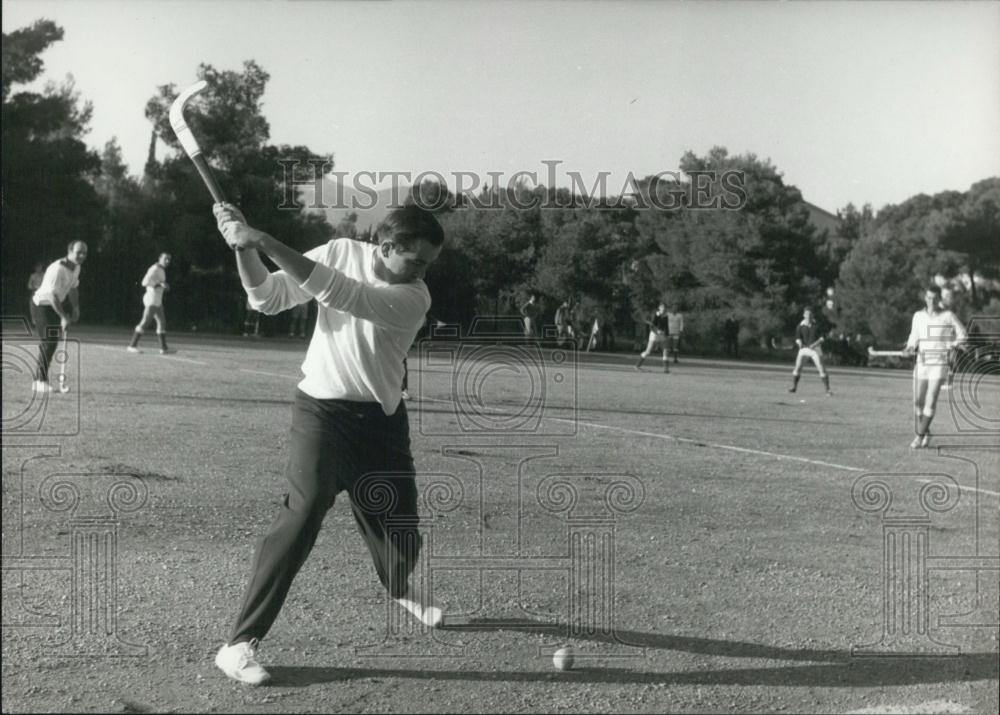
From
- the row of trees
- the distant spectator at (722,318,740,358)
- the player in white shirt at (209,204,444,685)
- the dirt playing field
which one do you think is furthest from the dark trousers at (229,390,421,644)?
the distant spectator at (722,318,740,358)

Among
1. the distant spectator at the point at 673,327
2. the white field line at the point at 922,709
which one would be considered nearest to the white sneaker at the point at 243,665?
the white field line at the point at 922,709

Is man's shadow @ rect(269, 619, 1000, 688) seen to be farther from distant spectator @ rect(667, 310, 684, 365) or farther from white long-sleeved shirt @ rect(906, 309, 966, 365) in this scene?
distant spectator @ rect(667, 310, 684, 365)

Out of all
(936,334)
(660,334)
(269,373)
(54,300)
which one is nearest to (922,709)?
(936,334)

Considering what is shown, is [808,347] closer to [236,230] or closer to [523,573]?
[523,573]

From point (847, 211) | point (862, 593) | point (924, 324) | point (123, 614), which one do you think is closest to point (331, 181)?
point (123, 614)

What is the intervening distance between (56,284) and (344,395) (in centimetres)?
1066

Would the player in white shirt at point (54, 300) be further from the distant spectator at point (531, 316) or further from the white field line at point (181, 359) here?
the distant spectator at point (531, 316)

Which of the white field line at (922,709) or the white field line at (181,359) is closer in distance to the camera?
the white field line at (922,709)

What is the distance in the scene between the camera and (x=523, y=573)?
19.9ft

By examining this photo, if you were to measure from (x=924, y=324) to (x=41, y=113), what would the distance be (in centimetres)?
1910

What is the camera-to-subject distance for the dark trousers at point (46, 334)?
13141 mm

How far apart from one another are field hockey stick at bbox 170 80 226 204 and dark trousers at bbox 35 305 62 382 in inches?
383

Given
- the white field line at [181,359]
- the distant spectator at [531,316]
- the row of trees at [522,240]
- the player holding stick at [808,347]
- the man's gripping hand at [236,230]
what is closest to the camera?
the man's gripping hand at [236,230]

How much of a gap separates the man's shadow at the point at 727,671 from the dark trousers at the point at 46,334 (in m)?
9.82
